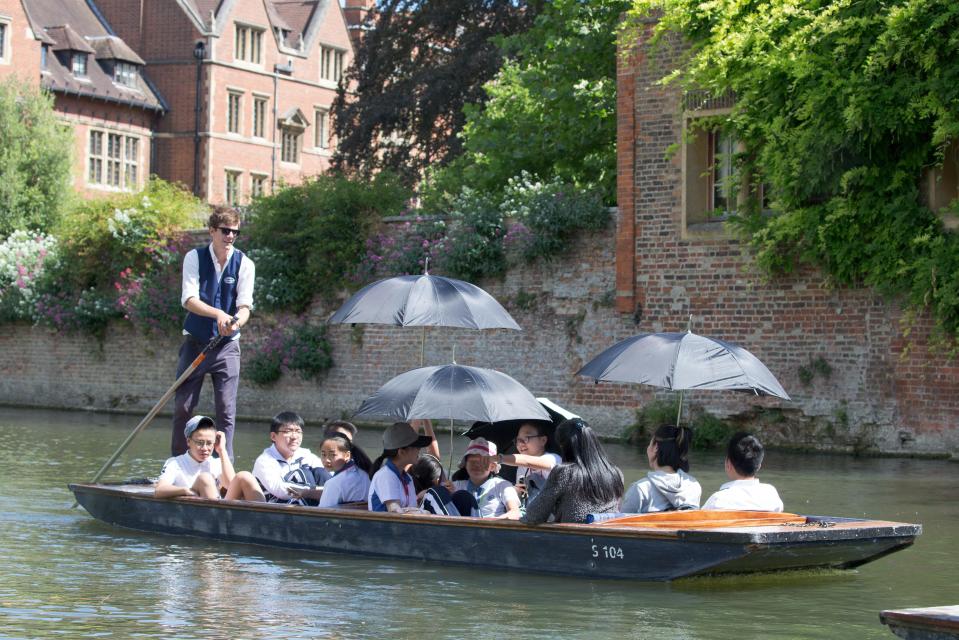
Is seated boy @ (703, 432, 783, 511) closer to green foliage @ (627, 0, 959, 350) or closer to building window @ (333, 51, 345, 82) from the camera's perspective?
green foliage @ (627, 0, 959, 350)

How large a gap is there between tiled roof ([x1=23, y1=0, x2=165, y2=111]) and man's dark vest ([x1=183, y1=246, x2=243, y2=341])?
2944 cm

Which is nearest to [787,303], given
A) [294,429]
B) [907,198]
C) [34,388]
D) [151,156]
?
[907,198]

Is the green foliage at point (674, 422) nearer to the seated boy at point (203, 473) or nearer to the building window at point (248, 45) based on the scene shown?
the seated boy at point (203, 473)

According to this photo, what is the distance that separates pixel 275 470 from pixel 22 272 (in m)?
17.3

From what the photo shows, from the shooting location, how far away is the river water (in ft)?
23.0

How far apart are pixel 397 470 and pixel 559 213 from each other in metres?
10.6

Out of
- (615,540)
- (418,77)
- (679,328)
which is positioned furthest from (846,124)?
(418,77)

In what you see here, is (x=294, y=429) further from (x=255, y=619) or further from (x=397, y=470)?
(x=255, y=619)

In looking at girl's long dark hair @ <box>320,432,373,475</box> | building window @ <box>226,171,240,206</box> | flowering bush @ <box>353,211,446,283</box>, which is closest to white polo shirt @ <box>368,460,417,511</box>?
girl's long dark hair @ <box>320,432,373,475</box>

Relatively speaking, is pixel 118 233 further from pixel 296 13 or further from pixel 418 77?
Result: pixel 296 13

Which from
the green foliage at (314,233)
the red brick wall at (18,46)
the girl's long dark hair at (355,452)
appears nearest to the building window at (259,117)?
the red brick wall at (18,46)

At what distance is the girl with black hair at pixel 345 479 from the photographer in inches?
371

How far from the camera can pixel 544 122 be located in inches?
913

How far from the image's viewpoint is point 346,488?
A: 9.41 m
